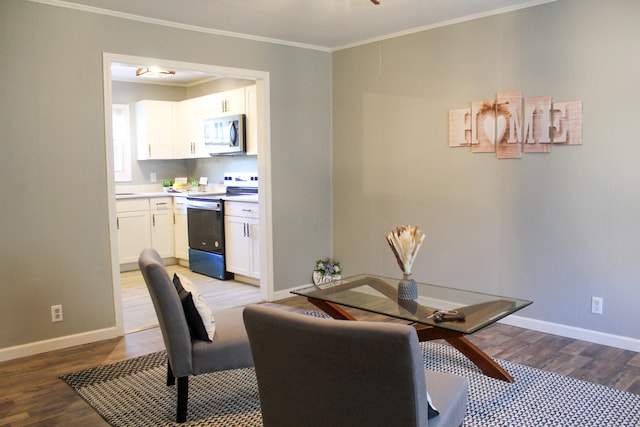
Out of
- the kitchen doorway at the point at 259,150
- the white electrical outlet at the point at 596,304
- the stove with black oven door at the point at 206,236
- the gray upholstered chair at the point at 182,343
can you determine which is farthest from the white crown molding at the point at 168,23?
the white electrical outlet at the point at 596,304

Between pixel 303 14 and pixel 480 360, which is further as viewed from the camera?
pixel 303 14

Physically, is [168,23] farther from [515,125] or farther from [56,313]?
[515,125]

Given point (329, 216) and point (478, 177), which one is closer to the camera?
point (478, 177)

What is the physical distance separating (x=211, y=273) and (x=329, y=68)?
2641mm

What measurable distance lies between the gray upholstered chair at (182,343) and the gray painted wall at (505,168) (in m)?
2.31

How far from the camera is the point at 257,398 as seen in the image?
9.53ft

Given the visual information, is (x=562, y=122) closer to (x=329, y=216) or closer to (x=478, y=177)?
(x=478, y=177)

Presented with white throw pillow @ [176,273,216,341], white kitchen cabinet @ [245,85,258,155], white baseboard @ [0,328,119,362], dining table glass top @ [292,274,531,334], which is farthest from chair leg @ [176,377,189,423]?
white kitchen cabinet @ [245,85,258,155]

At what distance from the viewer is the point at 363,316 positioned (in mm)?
4316

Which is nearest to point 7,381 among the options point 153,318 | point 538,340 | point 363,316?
point 153,318

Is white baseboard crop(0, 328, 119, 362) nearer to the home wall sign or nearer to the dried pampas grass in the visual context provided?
the dried pampas grass

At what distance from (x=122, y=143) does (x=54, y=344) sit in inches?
153

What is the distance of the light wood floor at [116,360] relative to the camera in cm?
279

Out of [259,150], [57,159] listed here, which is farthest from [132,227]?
[57,159]
